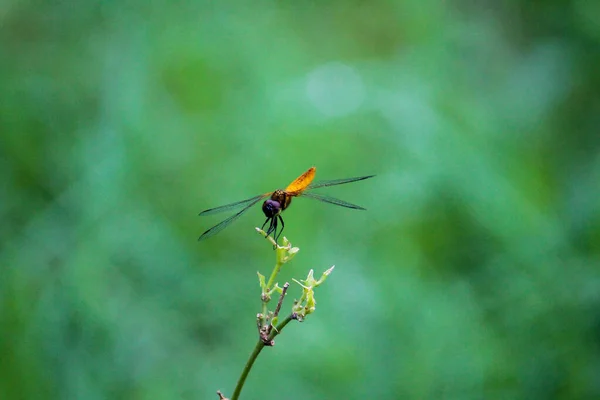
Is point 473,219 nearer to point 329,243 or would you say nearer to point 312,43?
point 329,243

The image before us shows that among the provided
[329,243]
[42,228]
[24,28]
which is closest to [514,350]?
[329,243]

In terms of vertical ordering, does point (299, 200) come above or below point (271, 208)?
above

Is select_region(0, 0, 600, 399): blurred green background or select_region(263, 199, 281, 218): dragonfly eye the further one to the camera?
select_region(0, 0, 600, 399): blurred green background

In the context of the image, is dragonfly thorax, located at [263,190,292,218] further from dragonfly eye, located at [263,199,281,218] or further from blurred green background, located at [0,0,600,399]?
blurred green background, located at [0,0,600,399]

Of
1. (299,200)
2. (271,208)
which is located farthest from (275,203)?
(299,200)

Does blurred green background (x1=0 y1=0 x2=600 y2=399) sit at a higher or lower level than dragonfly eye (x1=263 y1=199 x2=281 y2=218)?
higher

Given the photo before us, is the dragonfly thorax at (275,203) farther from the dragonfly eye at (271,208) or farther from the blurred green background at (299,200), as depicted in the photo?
the blurred green background at (299,200)

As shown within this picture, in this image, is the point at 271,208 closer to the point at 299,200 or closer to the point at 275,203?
the point at 275,203

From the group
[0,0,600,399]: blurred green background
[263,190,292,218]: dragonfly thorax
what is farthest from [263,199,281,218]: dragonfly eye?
[0,0,600,399]: blurred green background
